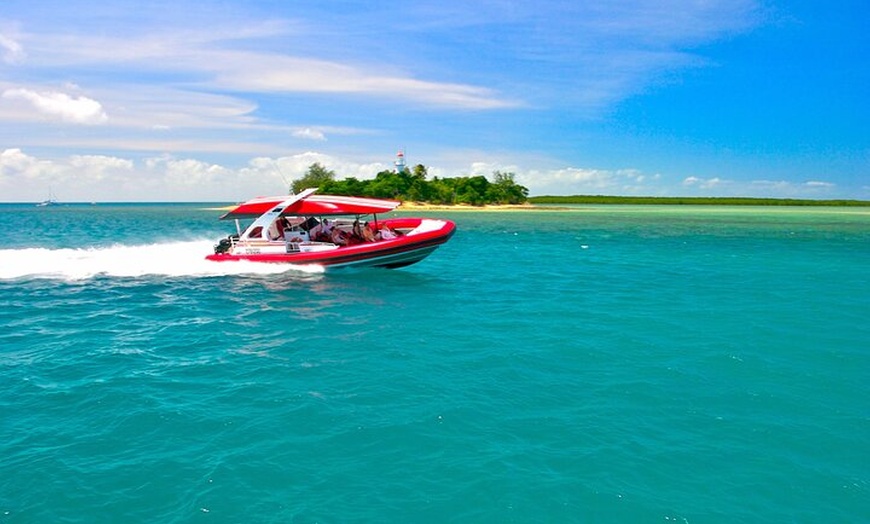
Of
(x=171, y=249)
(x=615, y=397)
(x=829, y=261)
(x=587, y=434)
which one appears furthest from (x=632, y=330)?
(x=171, y=249)

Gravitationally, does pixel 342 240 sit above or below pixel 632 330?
above

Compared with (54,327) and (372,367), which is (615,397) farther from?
(54,327)

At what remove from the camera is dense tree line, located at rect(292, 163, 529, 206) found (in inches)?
4742

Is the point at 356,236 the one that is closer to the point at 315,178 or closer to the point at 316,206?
the point at 316,206

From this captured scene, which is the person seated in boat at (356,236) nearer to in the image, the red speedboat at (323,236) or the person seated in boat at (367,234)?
the red speedboat at (323,236)

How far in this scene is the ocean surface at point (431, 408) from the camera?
20.9 feet

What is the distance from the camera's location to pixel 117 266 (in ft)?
83.2

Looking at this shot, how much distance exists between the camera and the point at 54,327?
1420cm

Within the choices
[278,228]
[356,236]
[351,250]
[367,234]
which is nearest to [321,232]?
[356,236]

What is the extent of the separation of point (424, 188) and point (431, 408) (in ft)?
374

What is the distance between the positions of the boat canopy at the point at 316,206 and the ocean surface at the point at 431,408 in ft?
17.5

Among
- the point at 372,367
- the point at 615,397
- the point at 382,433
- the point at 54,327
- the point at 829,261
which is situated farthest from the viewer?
the point at 829,261

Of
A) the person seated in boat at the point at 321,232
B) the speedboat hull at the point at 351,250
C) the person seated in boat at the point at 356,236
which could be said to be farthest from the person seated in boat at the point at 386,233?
the person seated in boat at the point at 321,232

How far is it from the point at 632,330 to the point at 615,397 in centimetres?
534
